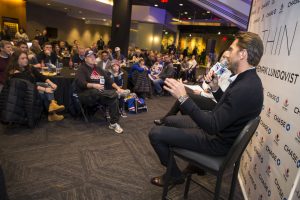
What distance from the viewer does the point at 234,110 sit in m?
1.60

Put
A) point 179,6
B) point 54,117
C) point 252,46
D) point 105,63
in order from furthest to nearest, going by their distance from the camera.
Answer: point 179,6
point 105,63
point 54,117
point 252,46

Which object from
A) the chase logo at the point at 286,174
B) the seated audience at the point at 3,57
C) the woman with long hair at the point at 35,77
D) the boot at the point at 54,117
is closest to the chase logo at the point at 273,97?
the chase logo at the point at 286,174

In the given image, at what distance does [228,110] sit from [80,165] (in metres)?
1.87

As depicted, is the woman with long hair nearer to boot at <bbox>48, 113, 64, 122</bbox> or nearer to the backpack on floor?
boot at <bbox>48, 113, 64, 122</bbox>

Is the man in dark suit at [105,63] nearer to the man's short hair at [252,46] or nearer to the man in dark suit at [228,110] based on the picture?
the man in dark suit at [228,110]

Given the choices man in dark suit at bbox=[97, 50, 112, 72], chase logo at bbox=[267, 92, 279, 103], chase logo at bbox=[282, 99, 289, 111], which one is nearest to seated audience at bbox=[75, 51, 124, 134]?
man in dark suit at bbox=[97, 50, 112, 72]

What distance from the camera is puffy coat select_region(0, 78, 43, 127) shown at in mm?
3377

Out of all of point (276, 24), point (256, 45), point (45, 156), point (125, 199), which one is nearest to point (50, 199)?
point (125, 199)

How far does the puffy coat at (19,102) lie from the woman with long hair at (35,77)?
0.19m

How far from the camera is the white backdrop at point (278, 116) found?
166cm

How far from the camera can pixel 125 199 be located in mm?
2227

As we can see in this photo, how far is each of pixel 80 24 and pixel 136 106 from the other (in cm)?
1666

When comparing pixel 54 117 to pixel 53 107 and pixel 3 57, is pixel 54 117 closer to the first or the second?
pixel 53 107

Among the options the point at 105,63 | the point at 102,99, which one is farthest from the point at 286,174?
the point at 105,63
